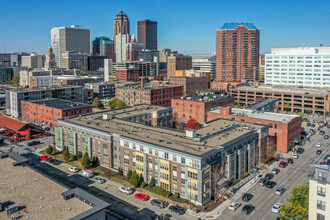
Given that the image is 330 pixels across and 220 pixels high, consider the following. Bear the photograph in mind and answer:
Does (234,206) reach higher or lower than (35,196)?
lower

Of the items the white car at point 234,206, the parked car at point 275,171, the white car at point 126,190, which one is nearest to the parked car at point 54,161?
the white car at point 126,190

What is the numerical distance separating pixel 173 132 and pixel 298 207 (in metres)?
31.1

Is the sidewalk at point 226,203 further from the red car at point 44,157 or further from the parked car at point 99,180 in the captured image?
the red car at point 44,157

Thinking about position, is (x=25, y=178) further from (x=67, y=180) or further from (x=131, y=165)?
(x=131, y=165)

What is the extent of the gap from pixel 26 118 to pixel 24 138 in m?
23.0

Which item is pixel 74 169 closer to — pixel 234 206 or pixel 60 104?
pixel 234 206

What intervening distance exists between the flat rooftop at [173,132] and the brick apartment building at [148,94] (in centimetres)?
4342

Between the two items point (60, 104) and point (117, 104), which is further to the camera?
point (117, 104)

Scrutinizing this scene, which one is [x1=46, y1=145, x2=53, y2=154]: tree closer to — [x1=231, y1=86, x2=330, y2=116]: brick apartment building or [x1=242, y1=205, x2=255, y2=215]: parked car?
[x1=242, y1=205, x2=255, y2=215]: parked car

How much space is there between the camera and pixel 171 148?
54.4 metres

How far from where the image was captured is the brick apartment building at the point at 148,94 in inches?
4926

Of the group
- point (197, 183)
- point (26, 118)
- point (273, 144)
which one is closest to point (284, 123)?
point (273, 144)

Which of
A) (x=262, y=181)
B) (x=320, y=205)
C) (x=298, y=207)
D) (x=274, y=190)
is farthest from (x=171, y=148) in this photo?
(x=320, y=205)

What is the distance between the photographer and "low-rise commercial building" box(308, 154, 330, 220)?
38.2m
